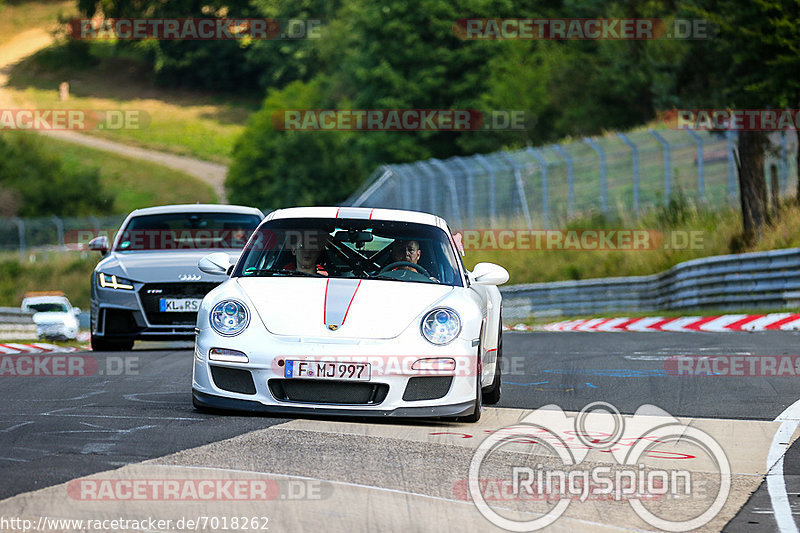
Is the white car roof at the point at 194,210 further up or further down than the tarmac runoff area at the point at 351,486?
further up

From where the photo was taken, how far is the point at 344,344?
7469 millimetres

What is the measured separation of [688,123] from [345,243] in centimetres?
2147

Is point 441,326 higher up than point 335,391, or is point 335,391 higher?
point 441,326

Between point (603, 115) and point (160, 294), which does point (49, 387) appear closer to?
point (160, 294)

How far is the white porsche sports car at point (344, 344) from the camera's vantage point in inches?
294

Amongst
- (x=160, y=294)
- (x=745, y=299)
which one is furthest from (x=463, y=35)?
(x=160, y=294)

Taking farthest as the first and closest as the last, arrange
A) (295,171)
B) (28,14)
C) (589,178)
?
(28,14), (295,171), (589,178)

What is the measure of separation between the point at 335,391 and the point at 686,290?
15.3 m

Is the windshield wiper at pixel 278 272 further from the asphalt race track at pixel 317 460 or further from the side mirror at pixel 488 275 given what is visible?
the side mirror at pixel 488 275

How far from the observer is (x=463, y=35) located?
60.2 m

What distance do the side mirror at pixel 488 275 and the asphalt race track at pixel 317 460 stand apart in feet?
2.76

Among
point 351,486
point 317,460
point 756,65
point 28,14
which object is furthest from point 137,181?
point 351,486

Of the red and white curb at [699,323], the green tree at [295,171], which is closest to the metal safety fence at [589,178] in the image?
the red and white curb at [699,323]

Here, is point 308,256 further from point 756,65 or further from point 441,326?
point 756,65
